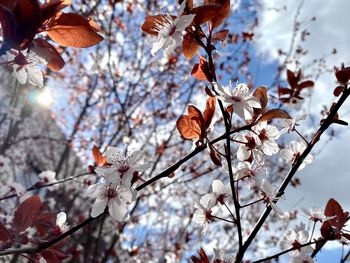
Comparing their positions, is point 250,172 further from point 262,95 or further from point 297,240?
point 297,240

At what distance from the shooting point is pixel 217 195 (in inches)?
50.4

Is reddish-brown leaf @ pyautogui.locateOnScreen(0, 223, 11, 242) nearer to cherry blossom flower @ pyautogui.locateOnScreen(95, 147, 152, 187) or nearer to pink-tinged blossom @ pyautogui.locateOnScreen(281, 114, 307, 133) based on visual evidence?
cherry blossom flower @ pyautogui.locateOnScreen(95, 147, 152, 187)

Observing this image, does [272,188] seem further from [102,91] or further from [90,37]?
[102,91]

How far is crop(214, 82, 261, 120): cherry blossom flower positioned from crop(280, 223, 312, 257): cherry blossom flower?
0.61 m

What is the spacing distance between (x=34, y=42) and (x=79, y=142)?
551 cm

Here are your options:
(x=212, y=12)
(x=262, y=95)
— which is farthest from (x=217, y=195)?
(x=212, y=12)

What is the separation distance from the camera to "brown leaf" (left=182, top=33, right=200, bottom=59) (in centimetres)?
94

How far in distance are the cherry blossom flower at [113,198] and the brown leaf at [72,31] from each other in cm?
39

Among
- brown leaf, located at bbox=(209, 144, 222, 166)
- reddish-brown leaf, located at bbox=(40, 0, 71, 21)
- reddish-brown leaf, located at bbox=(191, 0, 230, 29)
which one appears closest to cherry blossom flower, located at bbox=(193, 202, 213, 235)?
brown leaf, located at bbox=(209, 144, 222, 166)

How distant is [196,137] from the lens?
1.01 meters

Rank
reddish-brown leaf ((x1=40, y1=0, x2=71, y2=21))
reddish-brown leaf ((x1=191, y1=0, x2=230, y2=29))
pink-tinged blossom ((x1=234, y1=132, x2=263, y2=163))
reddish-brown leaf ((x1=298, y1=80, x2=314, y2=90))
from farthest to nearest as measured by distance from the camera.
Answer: reddish-brown leaf ((x1=298, y1=80, x2=314, y2=90)) < pink-tinged blossom ((x1=234, y1=132, x2=263, y2=163)) < reddish-brown leaf ((x1=191, y1=0, x2=230, y2=29)) < reddish-brown leaf ((x1=40, y1=0, x2=71, y2=21))

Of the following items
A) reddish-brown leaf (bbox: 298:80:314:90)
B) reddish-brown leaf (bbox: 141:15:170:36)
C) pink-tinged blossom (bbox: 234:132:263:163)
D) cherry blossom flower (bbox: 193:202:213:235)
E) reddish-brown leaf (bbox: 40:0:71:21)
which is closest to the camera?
reddish-brown leaf (bbox: 40:0:71:21)

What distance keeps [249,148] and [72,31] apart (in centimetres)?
61

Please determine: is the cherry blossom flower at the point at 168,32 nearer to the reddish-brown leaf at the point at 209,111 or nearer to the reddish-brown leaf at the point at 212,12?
the reddish-brown leaf at the point at 212,12
